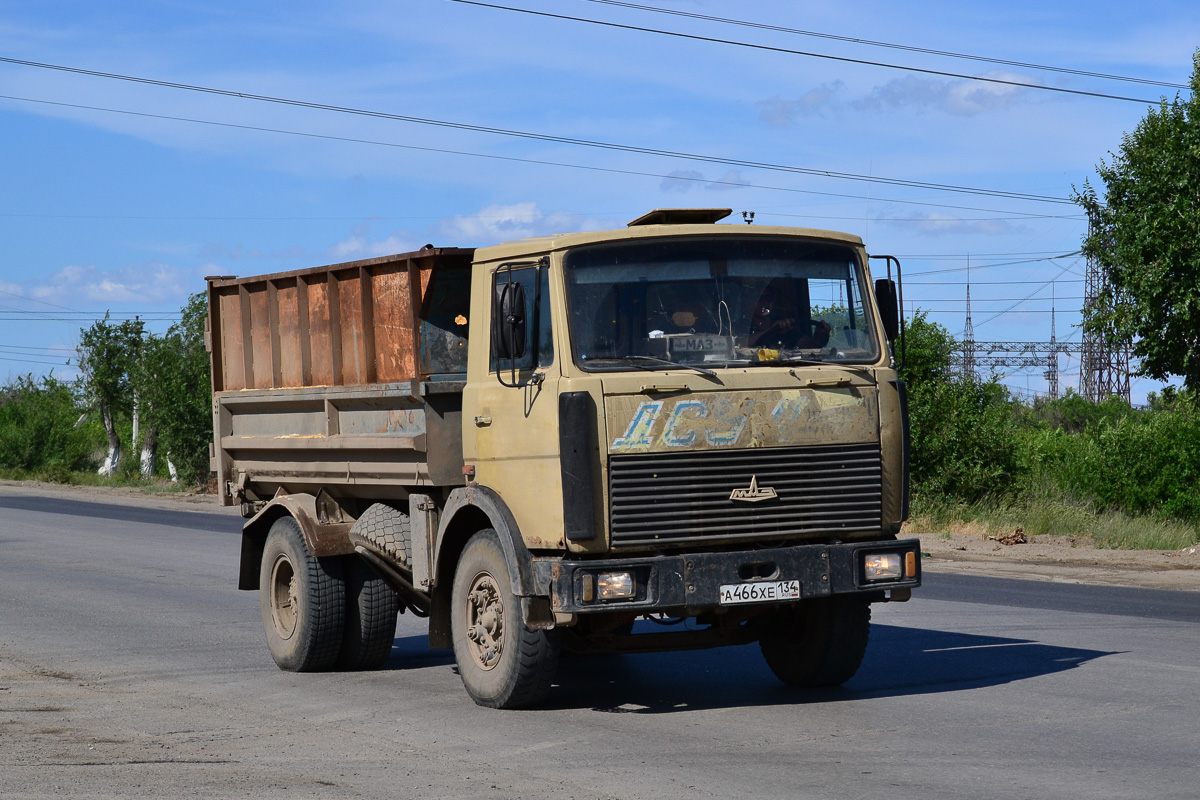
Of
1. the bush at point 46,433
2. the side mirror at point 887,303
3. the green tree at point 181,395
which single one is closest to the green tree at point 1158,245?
the side mirror at point 887,303

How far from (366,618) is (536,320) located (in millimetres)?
3148

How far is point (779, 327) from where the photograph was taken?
7777mm

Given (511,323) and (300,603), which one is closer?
(511,323)

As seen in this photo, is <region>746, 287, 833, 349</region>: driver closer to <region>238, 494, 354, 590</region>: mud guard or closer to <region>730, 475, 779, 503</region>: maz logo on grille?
<region>730, 475, 779, 503</region>: maz logo on grille

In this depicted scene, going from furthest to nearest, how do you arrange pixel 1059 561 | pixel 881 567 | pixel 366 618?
pixel 1059 561
pixel 366 618
pixel 881 567

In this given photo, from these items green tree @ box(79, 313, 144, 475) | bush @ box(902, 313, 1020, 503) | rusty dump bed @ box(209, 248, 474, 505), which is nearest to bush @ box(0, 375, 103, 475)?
green tree @ box(79, 313, 144, 475)

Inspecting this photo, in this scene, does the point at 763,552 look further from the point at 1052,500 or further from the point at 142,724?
the point at 1052,500

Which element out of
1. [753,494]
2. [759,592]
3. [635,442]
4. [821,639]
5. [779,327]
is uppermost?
[779,327]

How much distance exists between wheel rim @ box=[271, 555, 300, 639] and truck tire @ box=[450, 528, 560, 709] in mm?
2321

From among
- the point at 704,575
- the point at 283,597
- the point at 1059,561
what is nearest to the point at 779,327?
the point at 704,575

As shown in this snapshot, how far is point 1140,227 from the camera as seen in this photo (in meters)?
20.5

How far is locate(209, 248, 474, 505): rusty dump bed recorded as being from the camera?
8.38 m

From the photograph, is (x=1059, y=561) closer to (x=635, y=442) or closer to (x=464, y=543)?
(x=464, y=543)

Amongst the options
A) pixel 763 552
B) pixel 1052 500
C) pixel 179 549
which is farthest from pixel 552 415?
pixel 1052 500
